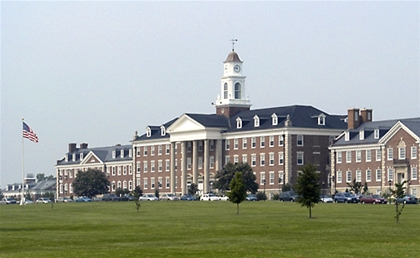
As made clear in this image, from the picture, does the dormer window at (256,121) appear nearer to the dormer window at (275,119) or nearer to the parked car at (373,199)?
Result: the dormer window at (275,119)

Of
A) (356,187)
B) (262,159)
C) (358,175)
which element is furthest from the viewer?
(262,159)

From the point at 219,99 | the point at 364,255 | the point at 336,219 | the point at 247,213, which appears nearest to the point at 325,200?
the point at 247,213

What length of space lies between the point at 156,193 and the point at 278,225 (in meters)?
94.4

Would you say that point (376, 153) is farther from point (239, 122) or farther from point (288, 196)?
point (239, 122)

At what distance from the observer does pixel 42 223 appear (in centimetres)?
6712

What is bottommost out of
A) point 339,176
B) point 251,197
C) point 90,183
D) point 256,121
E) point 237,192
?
point 251,197

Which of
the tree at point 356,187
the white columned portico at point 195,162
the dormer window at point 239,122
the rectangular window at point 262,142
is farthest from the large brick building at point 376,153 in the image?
the white columned portico at point 195,162

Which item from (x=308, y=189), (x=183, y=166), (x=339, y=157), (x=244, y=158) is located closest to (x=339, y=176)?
(x=339, y=157)

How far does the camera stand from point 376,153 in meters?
127

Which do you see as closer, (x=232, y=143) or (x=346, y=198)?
(x=346, y=198)

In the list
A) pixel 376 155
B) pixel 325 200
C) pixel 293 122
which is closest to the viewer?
pixel 325 200

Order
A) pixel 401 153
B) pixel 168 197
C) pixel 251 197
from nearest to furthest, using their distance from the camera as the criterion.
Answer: pixel 401 153 → pixel 251 197 → pixel 168 197

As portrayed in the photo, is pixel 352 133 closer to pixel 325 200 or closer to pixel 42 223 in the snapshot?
pixel 325 200

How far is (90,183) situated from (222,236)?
120 metres
